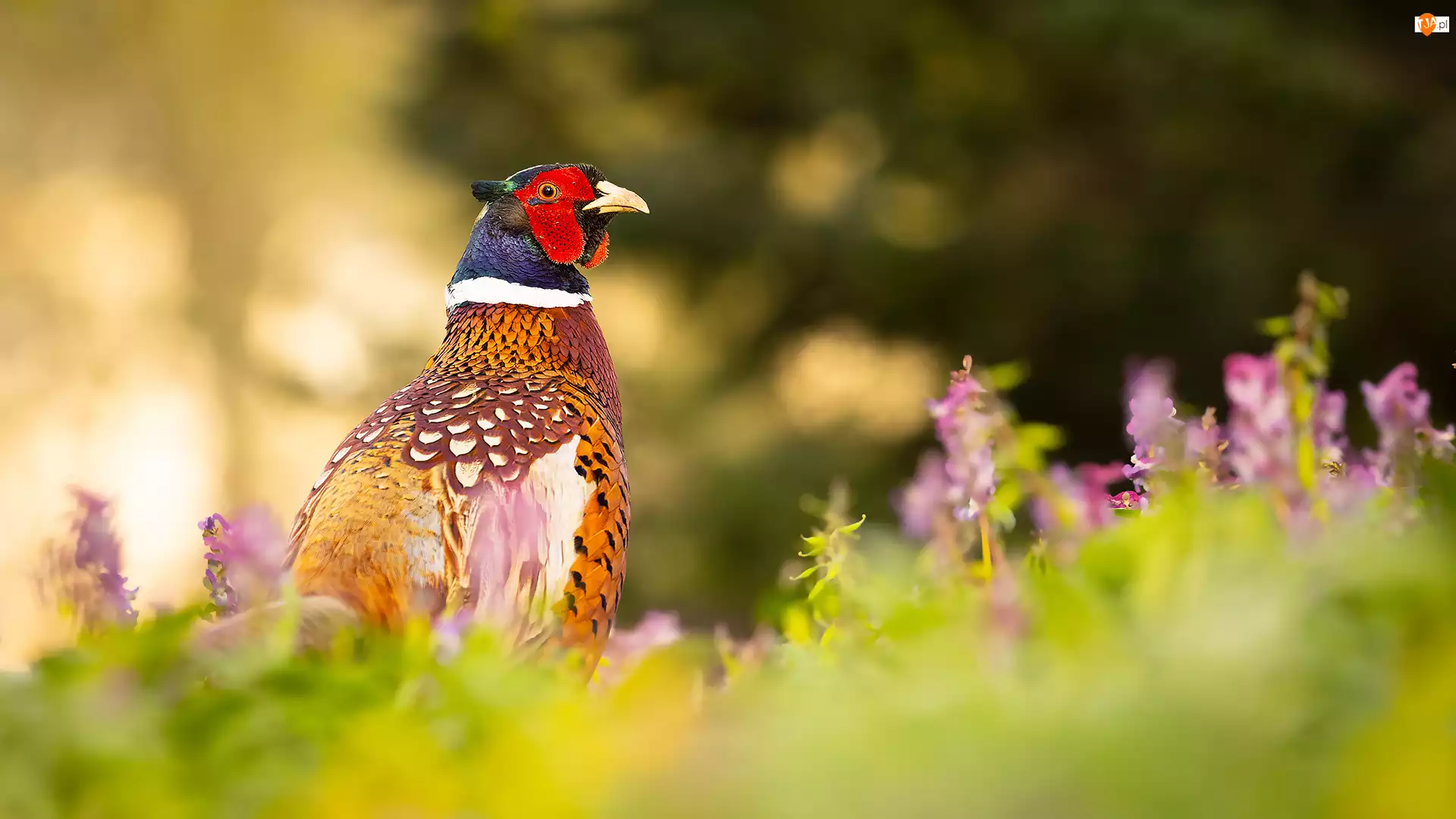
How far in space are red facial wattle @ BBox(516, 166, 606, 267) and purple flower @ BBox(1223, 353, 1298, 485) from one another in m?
2.16

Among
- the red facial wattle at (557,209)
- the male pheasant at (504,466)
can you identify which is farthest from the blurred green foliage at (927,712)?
the red facial wattle at (557,209)

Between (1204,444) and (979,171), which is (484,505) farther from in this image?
(979,171)

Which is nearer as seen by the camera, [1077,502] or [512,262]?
[1077,502]

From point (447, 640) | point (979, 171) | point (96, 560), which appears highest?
point (979, 171)

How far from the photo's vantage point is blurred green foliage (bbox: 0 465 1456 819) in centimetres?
105

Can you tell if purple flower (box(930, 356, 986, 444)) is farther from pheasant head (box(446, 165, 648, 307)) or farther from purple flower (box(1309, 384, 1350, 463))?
pheasant head (box(446, 165, 648, 307))

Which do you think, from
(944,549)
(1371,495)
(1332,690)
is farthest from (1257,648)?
(1371,495)

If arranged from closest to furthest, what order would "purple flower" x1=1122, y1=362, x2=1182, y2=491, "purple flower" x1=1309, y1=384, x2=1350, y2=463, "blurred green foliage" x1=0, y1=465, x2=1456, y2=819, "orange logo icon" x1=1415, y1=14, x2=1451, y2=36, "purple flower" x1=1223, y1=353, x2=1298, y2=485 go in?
"blurred green foliage" x1=0, y1=465, x2=1456, y2=819, "purple flower" x1=1223, y1=353, x2=1298, y2=485, "purple flower" x1=1309, y1=384, x2=1350, y2=463, "purple flower" x1=1122, y1=362, x2=1182, y2=491, "orange logo icon" x1=1415, y1=14, x2=1451, y2=36

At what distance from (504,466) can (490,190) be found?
954mm

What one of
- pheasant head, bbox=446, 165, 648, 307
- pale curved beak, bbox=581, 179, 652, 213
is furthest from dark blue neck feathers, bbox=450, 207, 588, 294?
pale curved beak, bbox=581, 179, 652, 213

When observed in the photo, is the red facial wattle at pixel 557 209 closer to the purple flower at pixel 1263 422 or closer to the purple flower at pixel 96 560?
the purple flower at pixel 96 560

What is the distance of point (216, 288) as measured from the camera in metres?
15.9

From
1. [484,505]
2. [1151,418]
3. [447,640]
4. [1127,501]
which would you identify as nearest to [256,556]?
[447,640]

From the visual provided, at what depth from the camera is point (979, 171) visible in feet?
34.7
